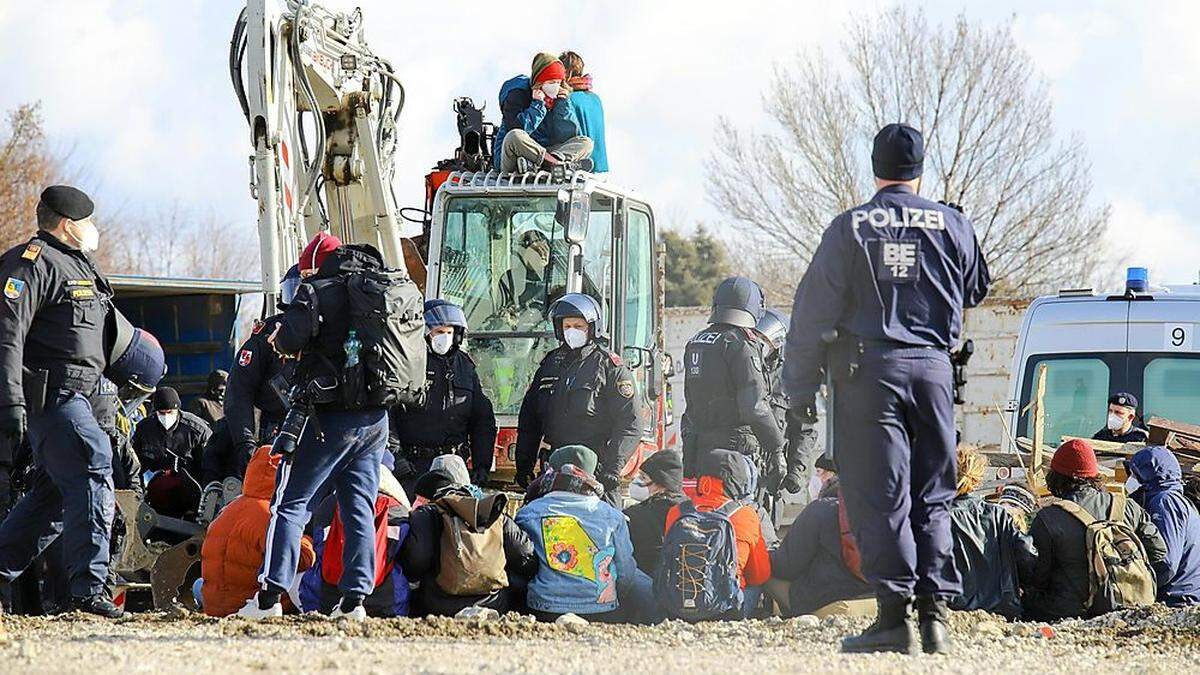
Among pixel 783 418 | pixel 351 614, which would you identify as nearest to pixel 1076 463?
pixel 783 418

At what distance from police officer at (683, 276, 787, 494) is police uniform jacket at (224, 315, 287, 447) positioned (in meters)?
2.68

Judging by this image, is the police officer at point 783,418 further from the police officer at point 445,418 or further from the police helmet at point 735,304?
the police officer at point 445,418

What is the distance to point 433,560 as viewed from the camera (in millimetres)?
7840

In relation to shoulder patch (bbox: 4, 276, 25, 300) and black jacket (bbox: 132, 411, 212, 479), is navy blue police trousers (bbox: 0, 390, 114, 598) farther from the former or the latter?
black jacket (bbox: 132, 411, 212, 479)

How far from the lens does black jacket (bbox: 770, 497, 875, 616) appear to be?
7.89 metres

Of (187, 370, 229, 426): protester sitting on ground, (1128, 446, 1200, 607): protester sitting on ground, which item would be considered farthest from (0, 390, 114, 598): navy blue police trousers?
(1128, 446, 1200, 607): protester sitting on ground

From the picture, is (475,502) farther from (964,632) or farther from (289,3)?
(289,3)

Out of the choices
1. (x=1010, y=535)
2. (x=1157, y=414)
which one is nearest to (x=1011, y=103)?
(x=1157, y=414)

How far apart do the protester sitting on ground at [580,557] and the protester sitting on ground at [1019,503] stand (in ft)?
6.51

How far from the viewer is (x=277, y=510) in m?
7.26

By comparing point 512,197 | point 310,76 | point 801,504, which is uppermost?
point 310,76

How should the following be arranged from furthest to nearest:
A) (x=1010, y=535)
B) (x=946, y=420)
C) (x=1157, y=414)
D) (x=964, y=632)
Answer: (x=1157, y=414) → (x=1010, y=535) → (x=964, y=632) → (x=946, y=420)

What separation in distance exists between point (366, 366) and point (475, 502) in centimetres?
97

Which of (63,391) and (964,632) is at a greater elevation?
(63,391)
